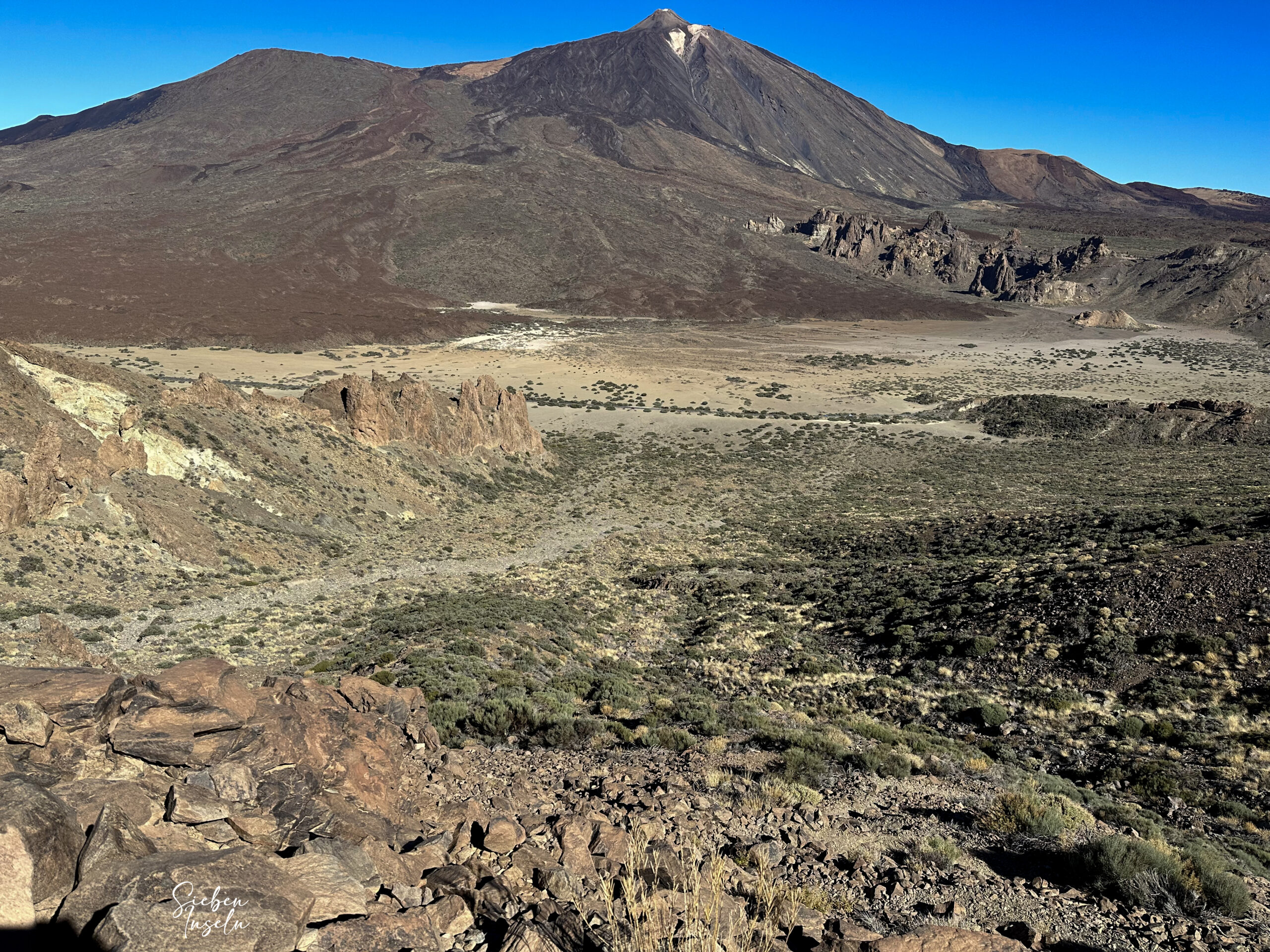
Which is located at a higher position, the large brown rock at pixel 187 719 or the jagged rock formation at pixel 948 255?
the jagged rock formation at pixel 948 255

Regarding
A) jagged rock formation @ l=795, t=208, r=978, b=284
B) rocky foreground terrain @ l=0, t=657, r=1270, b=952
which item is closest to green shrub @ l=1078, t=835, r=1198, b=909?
rocky foreground terrain @ l=0, t=657, r=1270, b=952

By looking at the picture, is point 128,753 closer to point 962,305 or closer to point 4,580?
point 4,580

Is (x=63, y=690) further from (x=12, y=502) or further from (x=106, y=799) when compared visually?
(x=12, y=502)

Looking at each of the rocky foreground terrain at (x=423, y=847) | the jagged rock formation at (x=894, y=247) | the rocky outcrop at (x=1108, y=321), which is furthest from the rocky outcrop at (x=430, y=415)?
the jagged rock formation at (x=894, y=247)

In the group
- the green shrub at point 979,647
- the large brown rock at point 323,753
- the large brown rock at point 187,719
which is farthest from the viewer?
the green shrub at point 979,647

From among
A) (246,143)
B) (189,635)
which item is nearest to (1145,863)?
(189,635)

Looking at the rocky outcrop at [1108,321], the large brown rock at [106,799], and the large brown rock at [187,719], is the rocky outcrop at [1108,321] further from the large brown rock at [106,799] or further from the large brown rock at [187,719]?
the large brown rock at [106,799]

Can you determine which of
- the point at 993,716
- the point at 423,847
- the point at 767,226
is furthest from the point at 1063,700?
the point at 767,226
